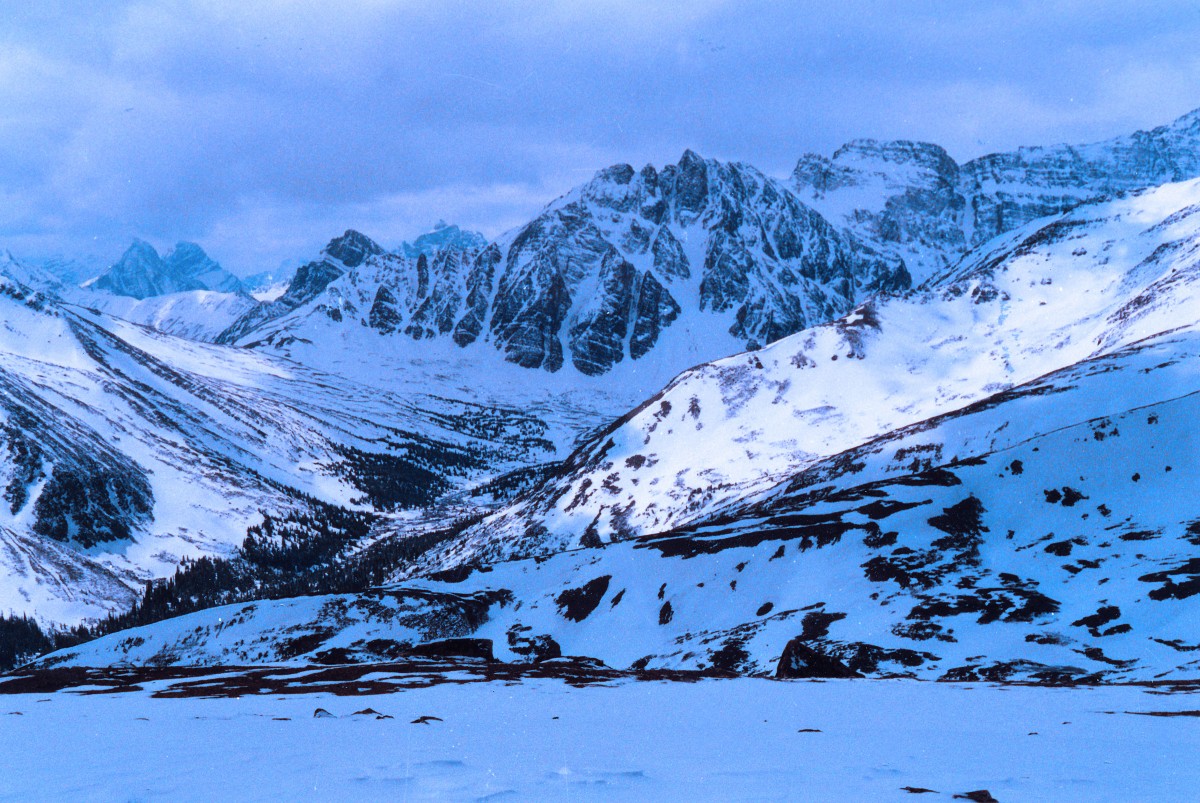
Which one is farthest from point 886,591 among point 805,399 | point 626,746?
point 805,399

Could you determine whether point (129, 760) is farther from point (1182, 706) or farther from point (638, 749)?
point (1182, 706)

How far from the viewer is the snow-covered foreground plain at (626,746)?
Result: 596 inches

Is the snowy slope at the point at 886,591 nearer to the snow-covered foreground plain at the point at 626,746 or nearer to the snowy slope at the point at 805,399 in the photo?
the snow-covered foreground plain at the point at 626,746

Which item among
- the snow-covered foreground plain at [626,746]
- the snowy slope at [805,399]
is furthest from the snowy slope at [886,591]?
the snowy slope at [805,399]

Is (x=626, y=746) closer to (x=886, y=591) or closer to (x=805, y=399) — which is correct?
(x=886, y=591)

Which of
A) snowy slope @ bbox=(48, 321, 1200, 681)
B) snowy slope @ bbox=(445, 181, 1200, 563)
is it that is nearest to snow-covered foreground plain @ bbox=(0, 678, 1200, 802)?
snowy slope @ bbox=(48, 321, 1200, 681)

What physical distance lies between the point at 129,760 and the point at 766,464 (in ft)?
458

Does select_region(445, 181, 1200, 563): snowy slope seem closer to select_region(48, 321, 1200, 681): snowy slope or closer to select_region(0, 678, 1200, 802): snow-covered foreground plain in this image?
select_region(48, 321, 1200, 681): snowy slope

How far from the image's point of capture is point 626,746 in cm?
1989

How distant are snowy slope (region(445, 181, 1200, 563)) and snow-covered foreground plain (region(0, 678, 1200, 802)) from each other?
347ft

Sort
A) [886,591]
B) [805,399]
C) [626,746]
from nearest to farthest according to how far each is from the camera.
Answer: [626,746], [886,591], [805,399]

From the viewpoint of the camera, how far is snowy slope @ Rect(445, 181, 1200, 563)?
14725 cm

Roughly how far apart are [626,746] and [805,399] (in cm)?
16272

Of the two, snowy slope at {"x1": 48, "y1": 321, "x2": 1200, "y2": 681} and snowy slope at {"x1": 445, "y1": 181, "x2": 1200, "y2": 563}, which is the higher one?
snowy slope at {"x1": 445, "y1": 181, "x2": 1200, "y2": 563}
